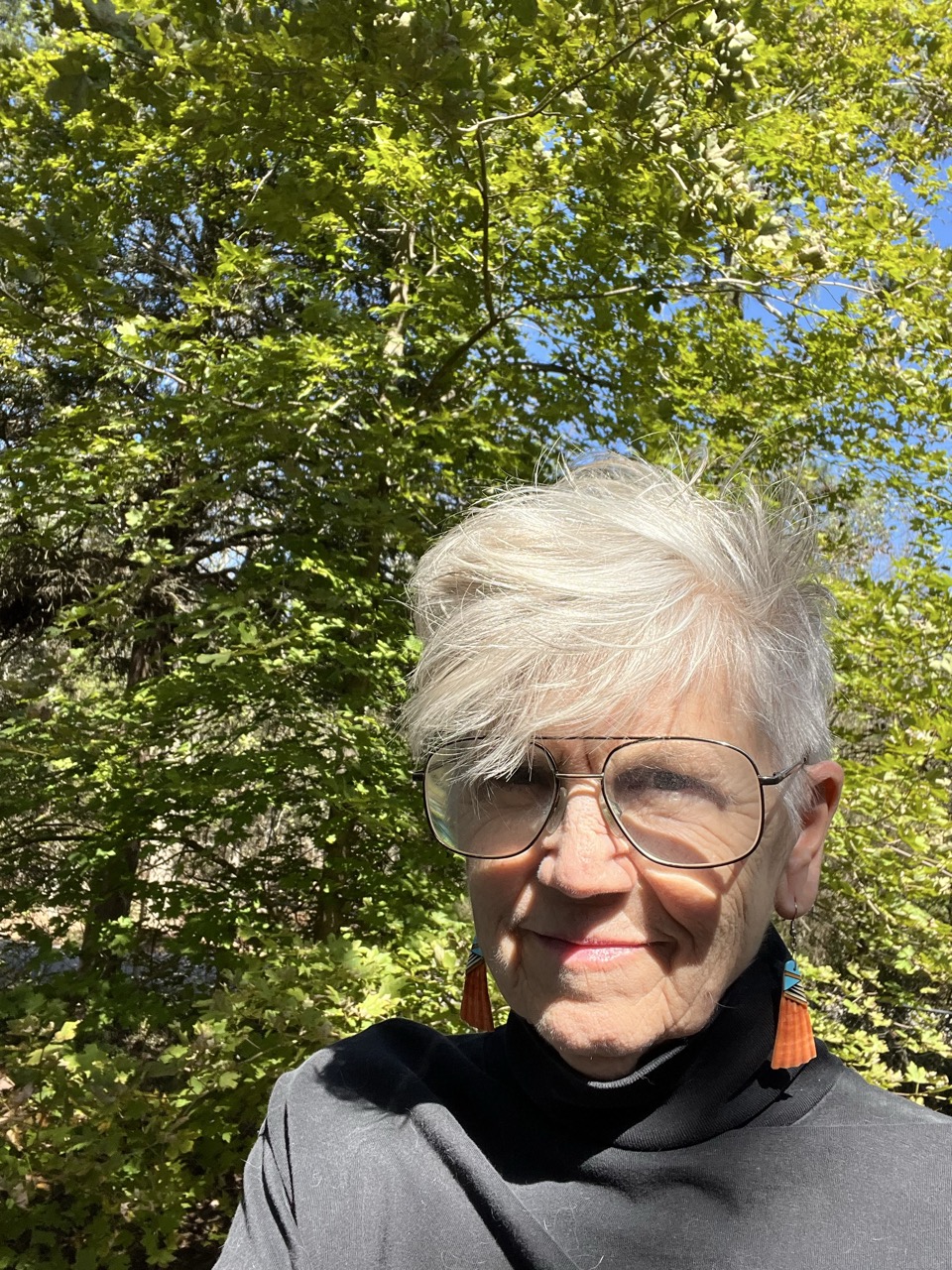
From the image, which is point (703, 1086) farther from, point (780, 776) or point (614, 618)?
point (614, 618)

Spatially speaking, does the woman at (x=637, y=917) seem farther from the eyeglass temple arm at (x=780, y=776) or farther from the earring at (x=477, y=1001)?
the earring at (x=477, y=1001)

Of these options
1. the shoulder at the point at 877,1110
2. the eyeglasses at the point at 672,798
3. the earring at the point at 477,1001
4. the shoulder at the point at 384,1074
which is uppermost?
the eyeglasses at the point at 672,798

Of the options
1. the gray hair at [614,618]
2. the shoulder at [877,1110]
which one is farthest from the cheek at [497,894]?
the shoulder at [877,1110]

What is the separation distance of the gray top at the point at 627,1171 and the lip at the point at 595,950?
113 mm

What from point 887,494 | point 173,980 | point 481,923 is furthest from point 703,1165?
point 887,494

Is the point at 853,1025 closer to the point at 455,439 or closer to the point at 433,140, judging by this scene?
the point at 455,439

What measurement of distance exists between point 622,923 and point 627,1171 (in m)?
0.26

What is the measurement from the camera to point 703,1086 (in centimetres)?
95

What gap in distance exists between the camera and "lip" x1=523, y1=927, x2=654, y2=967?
917 millimetres

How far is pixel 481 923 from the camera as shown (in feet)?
3.33

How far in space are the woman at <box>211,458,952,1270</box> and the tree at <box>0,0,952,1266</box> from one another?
5.41 feet

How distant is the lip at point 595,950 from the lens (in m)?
0.92

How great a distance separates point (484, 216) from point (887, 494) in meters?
2.74

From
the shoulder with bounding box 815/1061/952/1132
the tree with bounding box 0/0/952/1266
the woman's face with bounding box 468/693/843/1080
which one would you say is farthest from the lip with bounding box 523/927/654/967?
the tree with bounding box 0/0/952/1266
